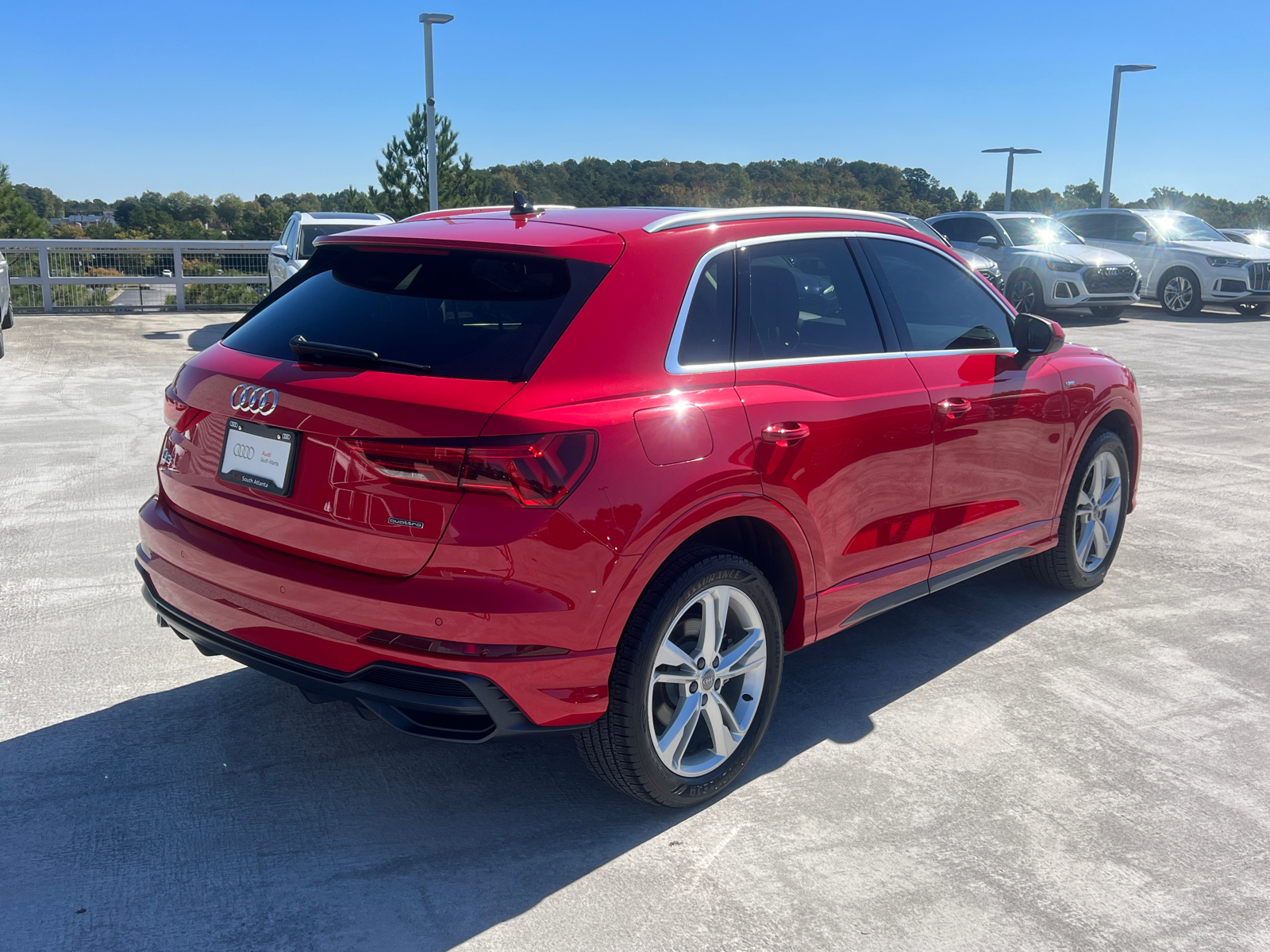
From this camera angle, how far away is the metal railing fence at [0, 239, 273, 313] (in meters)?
18.2

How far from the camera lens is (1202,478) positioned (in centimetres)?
791

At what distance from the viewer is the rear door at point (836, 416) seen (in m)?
3.41

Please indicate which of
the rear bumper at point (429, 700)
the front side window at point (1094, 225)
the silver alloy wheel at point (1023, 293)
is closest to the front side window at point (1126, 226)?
the front side window at point (1094, 225)

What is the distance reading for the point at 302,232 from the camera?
16.2 metres

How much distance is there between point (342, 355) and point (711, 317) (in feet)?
3.54

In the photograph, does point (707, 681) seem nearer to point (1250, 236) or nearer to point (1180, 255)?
point (1180, 255)

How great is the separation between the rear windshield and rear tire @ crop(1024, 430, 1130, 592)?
3.05m

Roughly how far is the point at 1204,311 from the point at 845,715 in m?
22.4

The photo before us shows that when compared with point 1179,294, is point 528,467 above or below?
below

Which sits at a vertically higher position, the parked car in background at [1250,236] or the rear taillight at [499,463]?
the parked car in background at [1250,236]

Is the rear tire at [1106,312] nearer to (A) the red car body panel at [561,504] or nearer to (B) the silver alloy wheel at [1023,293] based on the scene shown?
(B) the silver alloy wheel at [1023,293]

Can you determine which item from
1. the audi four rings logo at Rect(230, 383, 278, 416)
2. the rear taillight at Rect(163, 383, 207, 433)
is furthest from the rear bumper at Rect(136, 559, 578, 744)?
the rear taillight at Rect(163, 383, 207, 433)

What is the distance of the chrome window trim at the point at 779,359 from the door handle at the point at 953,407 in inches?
7.2

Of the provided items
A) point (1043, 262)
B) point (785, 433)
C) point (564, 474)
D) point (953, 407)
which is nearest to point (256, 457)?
point (564, 474)
